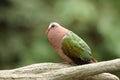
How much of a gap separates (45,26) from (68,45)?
4.99 feet

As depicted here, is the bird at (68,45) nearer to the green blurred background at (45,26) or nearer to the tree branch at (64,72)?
the tree branch at (64,72)

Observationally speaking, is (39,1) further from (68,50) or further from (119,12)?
(68,50)

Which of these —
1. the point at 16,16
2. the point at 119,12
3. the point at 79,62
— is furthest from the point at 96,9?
the point at 79,62

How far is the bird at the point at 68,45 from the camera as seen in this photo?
1887 millimetres

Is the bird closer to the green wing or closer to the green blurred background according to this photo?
the green wing

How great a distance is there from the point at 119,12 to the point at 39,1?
1.80 feet

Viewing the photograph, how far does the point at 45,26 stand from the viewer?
3420 millimetres

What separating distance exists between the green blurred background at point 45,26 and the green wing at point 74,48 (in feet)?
4.55

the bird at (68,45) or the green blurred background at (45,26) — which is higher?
the bird at (68,45)

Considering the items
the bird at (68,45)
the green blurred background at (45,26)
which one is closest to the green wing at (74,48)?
the bird at (68,45)

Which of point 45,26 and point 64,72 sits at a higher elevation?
point 64,72

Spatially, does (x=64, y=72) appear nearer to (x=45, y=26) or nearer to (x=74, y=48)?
(x=74, y=48)

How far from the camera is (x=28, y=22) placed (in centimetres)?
342

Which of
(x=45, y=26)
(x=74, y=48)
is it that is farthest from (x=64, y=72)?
(x=45, y=26)
